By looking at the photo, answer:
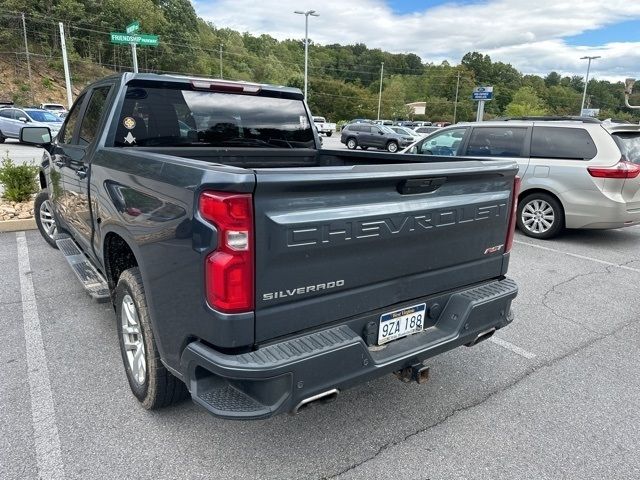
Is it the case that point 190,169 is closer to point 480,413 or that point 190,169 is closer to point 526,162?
point 480,413

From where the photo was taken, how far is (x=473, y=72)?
111500 millimetres

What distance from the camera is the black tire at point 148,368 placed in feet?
8.09

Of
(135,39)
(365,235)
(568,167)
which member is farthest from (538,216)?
(135,39)

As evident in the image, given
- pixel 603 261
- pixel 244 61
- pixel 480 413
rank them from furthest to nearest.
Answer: pixel 244 61
pixel 603 261
pixel 480 413

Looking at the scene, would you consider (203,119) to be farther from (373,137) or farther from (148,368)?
(373,137)

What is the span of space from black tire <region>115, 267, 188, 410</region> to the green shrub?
6117 millimetres

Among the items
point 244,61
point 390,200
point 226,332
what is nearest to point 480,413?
point 390,200

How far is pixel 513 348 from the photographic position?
147 inches

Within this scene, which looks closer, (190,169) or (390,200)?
(190,169)

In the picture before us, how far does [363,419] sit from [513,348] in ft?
5.43

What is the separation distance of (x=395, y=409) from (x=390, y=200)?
1.44 m

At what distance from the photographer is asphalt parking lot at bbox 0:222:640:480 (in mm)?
2357

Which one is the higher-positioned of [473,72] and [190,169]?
[473,72]

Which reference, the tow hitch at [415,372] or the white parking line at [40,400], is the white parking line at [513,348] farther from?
the white parking line at [40,400]
